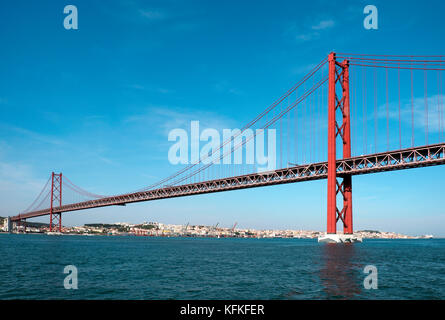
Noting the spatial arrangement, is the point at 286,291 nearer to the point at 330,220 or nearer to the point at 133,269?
the point at 133,269
